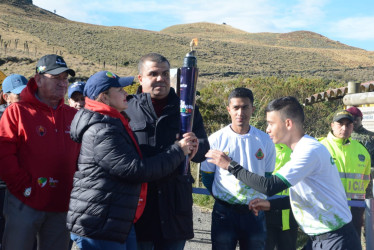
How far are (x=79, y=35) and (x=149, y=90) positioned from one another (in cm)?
6842

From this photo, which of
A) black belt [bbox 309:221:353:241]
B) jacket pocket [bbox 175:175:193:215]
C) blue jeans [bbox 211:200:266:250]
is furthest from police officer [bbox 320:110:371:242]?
jacket pocket [bbox 175:175:193:215]

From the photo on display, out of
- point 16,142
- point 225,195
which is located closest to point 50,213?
point 16,142

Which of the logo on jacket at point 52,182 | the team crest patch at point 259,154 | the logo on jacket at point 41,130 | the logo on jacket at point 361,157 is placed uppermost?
the logo on jacket at point 41,130

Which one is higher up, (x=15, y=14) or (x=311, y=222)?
(x=15, y=14)

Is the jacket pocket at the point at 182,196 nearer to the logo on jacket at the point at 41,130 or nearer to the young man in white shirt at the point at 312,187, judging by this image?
the young man in white shirt at the point at 312,187

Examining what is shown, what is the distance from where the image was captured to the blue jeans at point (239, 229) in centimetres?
388

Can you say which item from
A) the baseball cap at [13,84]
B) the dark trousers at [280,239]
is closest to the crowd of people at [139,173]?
the dark trousers at [280,239]

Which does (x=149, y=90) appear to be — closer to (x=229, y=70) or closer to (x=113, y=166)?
(x=113, y=166)

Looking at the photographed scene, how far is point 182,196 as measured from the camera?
3.25 metres

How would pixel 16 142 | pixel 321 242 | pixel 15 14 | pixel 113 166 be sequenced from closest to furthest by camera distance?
pixel 113 166, pixel 321 242, pixel 16 142, pixel 15 14

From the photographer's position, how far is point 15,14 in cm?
8225

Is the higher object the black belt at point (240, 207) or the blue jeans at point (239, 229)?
the black belt at point (240, 207)

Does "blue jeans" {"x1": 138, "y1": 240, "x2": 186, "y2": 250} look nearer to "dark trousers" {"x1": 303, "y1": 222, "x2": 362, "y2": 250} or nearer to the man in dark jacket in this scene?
the man in dark jacket

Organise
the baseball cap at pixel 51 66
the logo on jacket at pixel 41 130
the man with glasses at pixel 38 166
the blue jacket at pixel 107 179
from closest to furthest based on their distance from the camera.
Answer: the blue jacket at pixel 107 179, the man with glasses at pixel 38 166, the logo on jacket at pixel 41 130, the baseball cap at pixel 51 66
